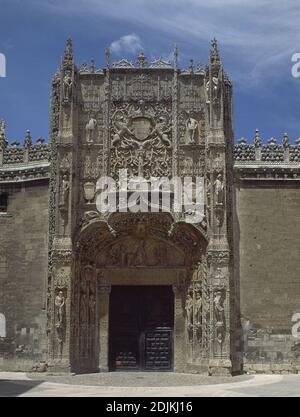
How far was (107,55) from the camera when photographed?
74.1ft

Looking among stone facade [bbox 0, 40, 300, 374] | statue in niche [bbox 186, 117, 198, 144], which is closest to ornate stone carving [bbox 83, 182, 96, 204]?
stone facade [bbox 0, 40, 300, 374]

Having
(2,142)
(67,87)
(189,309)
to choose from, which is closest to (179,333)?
(189,309)

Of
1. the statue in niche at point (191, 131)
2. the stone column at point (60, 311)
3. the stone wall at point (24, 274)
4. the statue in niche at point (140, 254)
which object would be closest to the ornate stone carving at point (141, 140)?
the statue in niche at point (191, 131)

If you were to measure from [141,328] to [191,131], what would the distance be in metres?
7.06

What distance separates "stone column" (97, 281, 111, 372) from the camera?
21.9 m

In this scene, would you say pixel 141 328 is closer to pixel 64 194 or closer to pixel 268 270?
pixel 268 270

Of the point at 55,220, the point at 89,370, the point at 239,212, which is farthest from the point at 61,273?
the point at 239,212

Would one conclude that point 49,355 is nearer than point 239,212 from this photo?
Yes

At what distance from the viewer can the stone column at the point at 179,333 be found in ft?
71.3

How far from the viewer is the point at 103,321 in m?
22.1

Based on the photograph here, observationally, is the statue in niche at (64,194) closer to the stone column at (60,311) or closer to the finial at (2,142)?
the stone column at (60,311)

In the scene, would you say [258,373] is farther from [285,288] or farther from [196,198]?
[196,198]

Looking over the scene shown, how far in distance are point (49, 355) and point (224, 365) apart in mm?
5616

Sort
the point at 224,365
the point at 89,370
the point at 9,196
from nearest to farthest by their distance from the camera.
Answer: the point at 224,365 → the point at 89,370 → the point at 9,196
